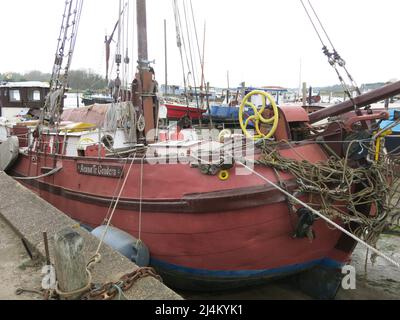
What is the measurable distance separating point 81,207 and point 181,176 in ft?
7.53

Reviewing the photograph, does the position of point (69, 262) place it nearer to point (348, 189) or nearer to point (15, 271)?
point (15, 271)

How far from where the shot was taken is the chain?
279 cm

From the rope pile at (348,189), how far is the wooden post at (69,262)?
7.90 feet

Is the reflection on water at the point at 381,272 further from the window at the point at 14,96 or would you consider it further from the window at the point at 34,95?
the window at the point at 14,96

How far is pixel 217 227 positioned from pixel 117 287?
1728 millimetres

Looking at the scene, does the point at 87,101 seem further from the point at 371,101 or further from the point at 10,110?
the point at 371,101

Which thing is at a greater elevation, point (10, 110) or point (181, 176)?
point (10, 110)

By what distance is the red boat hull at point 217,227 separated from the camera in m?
4.25

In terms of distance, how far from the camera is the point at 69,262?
2.64m

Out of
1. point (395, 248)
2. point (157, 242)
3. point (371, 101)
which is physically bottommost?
point (395, 248)

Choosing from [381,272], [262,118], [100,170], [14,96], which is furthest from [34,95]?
[381,272]

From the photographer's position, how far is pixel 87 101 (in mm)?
30781

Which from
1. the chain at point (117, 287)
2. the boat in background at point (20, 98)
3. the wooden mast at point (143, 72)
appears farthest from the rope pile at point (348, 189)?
the boat in background at point (20, 98)
